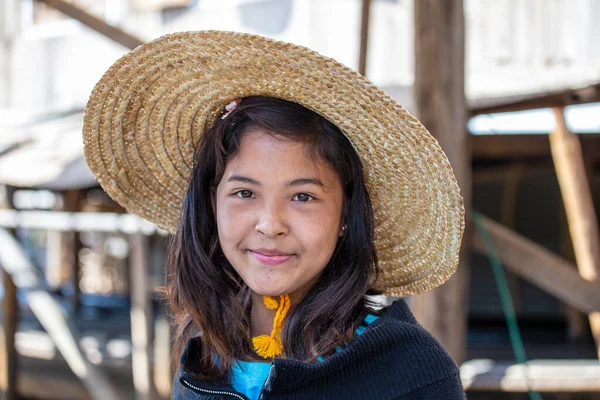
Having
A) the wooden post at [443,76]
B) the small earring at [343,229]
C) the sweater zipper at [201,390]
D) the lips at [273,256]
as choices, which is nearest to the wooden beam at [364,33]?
the wooden post at [443,76]

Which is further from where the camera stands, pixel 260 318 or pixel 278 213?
pixel 260 318

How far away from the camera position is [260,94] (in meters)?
1.63

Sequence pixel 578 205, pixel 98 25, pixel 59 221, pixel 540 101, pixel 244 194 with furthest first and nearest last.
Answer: pixel 59 221 < pixel 578 205 < pixel 540 101 < pixel 98 25 < pixel 244 194

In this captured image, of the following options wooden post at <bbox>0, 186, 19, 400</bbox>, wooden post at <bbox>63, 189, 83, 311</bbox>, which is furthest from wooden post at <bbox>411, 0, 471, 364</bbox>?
wooden post at <bbox>63, 189, 83, 311</bbox>

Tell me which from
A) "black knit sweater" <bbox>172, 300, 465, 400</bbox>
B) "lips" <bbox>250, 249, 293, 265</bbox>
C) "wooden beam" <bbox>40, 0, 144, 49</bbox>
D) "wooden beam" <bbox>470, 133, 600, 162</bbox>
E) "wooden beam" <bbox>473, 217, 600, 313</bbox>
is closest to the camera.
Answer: "black knit sweater" <bbox>172, 300, 465, 400</bbox>

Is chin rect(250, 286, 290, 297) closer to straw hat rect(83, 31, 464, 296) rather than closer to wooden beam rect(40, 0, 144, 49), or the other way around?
straw hat rect(83, 31, 464, 296)

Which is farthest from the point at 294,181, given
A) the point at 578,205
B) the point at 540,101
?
the point at 578,205

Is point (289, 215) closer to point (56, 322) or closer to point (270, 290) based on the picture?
point (270, 290)

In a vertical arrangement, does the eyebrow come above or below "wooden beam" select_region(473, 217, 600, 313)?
above

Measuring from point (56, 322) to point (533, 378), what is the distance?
10.9 feet

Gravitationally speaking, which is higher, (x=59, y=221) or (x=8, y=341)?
(x=59, y=221)

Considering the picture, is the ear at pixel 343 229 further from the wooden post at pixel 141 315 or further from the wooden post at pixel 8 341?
the wooden post at pixel 8 341

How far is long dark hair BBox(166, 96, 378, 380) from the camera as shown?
1.57m

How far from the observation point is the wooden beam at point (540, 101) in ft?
11.0
